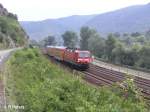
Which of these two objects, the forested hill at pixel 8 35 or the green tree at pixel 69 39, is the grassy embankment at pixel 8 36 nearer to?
the forested hill at pixel 8 35

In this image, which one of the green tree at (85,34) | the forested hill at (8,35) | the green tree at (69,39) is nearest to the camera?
the forested hill at (8,35)

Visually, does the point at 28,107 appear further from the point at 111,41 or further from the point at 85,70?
the point at 111,41

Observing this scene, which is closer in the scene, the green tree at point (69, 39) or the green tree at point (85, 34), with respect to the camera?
the green tree at point (85, 34)

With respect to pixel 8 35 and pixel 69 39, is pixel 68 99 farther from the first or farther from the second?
pixel 69 39

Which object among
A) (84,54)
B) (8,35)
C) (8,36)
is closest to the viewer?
(84,54)

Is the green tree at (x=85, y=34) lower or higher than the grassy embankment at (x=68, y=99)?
lower

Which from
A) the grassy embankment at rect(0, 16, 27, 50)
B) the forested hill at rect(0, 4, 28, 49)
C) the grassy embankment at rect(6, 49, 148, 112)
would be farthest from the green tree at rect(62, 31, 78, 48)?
the grassy embankment at rect(6, 49, 148, 112)

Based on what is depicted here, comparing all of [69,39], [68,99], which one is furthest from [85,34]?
[68,99]

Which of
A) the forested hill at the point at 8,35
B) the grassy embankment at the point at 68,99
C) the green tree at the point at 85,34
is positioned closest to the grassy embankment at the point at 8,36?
the forested hill at the point at 8,35

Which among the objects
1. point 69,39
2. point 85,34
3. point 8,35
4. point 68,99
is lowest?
point 69,39

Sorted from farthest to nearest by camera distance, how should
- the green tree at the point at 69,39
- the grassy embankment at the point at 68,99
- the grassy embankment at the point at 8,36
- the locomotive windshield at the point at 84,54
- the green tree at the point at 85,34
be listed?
the green tree at the point at 69,39 → the green tree at the point at 85,34 → the grassy embankment at the point at 8,36 → the locomotive windshield at the point at 84,54 → the grassy embankment at the point at 68,99

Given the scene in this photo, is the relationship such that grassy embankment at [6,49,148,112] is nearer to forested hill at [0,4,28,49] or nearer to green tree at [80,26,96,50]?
forested hill at [0,4,28,49]

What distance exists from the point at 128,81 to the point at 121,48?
8303cm

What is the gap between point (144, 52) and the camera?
92.8 m
